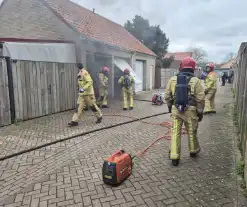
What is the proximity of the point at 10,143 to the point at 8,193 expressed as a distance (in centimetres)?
215

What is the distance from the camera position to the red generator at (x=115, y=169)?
3015mm

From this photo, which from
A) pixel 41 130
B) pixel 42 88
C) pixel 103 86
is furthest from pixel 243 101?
pixel 42 88

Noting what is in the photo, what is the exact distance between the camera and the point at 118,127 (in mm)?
6402

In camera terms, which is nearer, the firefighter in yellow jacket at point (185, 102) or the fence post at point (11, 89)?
the firefighter in yellow jacket at point (185, 102)

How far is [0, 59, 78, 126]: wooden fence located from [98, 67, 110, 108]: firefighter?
113 cm

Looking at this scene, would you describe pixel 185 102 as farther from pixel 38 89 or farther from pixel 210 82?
pixel 38 89

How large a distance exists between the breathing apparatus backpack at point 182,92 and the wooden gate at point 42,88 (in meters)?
5.18

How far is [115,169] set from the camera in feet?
9.84

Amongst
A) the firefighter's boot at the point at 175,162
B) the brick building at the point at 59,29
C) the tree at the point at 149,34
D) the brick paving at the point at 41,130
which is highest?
the tree at the point at 149,34

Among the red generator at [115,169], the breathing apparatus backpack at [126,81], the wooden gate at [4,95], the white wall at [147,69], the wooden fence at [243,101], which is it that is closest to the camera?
the red generator at [115,169]

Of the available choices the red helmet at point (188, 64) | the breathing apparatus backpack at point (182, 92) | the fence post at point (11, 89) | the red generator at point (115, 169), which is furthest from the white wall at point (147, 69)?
the red generator at point (115, 169)

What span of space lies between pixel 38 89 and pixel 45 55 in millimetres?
1275

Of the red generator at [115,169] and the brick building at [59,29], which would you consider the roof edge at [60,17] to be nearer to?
the brick building at [59,29]

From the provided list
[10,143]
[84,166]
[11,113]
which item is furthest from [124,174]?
[11,113]
